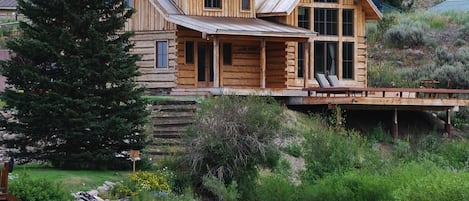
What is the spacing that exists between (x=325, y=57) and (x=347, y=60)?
3.59 feet

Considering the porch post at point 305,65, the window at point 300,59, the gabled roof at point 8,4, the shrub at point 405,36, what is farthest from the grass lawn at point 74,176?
the gabled roof at point 8,4

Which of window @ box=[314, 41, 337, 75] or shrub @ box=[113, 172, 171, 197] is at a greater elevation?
window @ box=[314, 41, 337, 75]

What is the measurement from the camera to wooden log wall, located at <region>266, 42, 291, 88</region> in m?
41.9

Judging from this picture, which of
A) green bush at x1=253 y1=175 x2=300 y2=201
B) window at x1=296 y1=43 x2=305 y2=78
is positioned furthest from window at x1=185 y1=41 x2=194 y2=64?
green bush at x1=253 y1=175 x2=300 y2=201

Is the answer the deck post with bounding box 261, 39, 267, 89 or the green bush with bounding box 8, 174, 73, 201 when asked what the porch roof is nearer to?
the deck post with bounding box 261, 39, 267, 89

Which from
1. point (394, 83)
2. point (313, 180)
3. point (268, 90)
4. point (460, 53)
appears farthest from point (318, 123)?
point (460, 53)

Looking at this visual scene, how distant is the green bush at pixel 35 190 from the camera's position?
23.3m

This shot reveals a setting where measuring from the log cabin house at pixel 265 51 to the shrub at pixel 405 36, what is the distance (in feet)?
38.8

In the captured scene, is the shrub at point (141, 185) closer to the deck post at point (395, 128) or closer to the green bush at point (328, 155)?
the green bush at point (328, 155)

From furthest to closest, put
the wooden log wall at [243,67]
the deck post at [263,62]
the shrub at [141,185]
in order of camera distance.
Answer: the wooden log wall at [243,67], the deck post at [263,62], the shrub at [141,185]

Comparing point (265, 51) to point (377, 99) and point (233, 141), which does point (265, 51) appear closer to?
point (377, 99)

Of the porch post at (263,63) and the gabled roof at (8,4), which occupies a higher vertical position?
the gabled roof at (8,4)

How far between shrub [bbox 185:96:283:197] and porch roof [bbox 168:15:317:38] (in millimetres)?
7733

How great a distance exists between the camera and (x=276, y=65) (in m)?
42.3
